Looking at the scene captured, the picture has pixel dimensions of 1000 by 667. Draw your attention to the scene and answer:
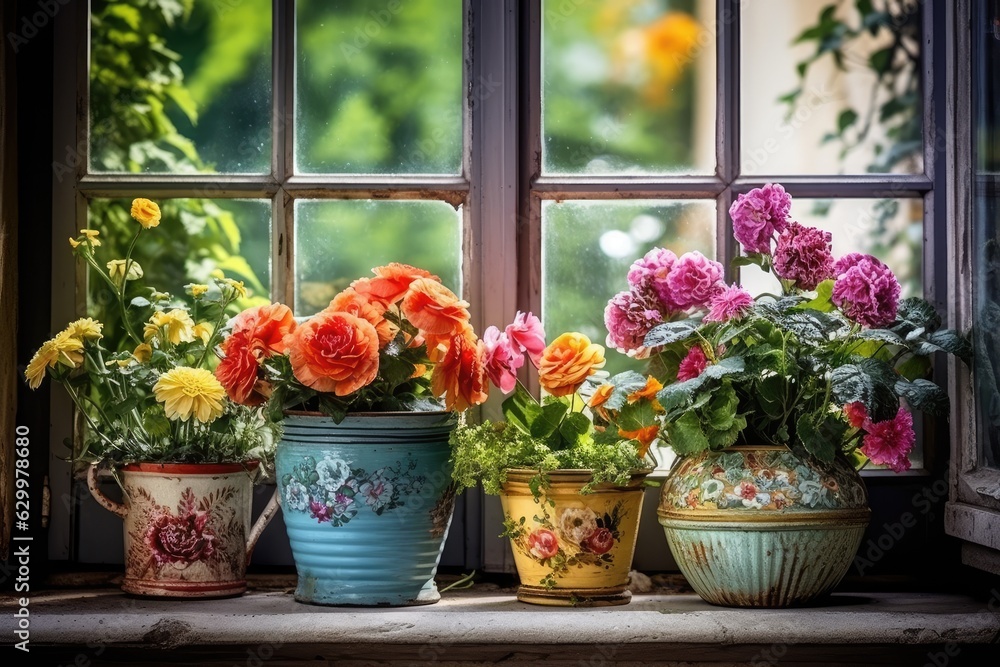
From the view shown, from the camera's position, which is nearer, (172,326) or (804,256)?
(804,256)

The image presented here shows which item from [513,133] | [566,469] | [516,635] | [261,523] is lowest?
[516,635]

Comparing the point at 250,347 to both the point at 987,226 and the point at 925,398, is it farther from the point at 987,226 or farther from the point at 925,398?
the point at 987,226

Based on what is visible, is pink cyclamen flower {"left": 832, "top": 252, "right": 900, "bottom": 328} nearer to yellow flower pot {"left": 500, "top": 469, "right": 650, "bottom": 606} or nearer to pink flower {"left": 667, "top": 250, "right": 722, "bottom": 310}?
pink flower {"left": 667, "top": 250, "right": 722, "bottom": 310}

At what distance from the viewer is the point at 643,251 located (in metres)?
1.96

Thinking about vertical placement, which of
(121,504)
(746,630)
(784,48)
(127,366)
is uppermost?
(784,48)

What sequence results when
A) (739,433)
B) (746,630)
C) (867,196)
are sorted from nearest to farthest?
(746,630) → (739,433) → (867,196)

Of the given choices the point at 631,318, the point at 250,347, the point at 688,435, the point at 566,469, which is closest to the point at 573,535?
the point at 566,469

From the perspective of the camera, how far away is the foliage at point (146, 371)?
1752 millimetres

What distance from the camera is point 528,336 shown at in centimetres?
170

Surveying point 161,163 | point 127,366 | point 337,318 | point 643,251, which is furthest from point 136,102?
point 643,251

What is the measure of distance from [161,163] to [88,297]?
277mm

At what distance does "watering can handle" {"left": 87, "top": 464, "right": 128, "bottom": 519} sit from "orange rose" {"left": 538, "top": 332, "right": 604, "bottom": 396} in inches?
28.6

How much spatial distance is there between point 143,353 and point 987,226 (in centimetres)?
137

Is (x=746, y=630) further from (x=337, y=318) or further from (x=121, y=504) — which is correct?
(x=121, y=504)
